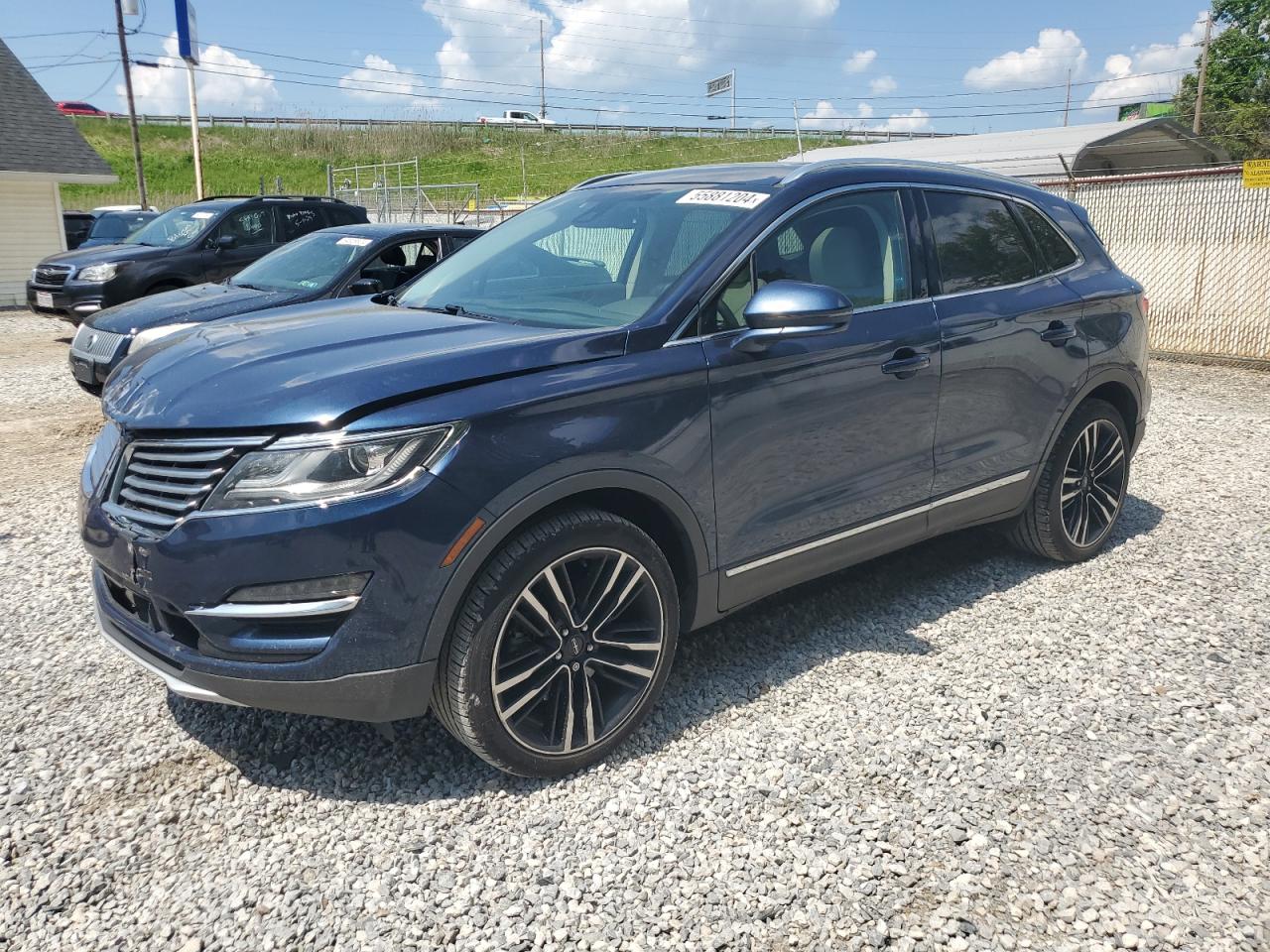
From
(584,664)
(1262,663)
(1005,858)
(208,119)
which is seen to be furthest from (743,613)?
(208,119)

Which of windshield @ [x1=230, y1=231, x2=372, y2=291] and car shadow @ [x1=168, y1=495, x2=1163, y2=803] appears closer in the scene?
car shadow @ [x1=168, y1=495, x2=1163, y2=803]

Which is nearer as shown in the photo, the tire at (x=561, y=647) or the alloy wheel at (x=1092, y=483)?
the tire at (x=561, y=647)

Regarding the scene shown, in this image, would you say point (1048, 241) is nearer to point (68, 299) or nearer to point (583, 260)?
point (583, 260)

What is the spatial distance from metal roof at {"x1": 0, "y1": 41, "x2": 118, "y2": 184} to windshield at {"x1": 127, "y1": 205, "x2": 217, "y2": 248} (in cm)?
1138

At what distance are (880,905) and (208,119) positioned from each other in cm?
6764

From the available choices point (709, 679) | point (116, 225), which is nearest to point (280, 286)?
point (709, 679)

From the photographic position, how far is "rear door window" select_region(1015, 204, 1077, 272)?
4.70 metres

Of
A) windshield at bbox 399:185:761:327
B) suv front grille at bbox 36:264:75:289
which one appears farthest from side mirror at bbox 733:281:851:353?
suv front grille at bbox 36:264:75:289

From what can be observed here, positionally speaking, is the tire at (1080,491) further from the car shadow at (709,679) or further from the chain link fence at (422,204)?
the chain link fence at (422,204)

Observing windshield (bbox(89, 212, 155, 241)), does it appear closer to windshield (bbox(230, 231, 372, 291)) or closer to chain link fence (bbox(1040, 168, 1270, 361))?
windshield (bbox(230, 231, 372, 291))

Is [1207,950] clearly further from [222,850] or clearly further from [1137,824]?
[222,850]

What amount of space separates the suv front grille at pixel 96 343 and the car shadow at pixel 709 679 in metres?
4.75

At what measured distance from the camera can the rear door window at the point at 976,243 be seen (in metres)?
4.18

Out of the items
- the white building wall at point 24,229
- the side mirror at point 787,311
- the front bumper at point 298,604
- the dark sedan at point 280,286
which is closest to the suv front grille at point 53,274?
the dark sedan at point 280,286
